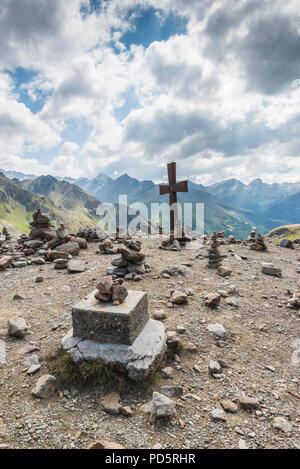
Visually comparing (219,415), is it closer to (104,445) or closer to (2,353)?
(104,445)

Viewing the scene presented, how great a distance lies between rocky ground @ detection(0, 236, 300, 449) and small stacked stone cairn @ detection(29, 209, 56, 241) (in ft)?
26.5

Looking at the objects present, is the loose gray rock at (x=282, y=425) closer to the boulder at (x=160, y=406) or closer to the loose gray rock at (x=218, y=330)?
the boulder at (x=160, y=406)

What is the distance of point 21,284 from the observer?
9.52 meters

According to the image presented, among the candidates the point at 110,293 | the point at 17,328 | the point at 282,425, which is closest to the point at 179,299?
the point at 110,293

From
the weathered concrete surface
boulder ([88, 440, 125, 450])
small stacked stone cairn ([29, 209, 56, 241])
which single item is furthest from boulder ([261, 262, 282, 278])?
small stacked stone cairn ([29, 209, 56, 241])

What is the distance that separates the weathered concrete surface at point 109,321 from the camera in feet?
14.9

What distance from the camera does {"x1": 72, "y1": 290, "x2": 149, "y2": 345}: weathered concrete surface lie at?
4.55m

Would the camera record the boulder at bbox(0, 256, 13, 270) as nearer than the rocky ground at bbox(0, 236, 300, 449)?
No

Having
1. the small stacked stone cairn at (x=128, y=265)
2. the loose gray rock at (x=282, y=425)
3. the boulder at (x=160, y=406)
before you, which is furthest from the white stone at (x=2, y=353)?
the loose gray rock at (x=282, y=425)

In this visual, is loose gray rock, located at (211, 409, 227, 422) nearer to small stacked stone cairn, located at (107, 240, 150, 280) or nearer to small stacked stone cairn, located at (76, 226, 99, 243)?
small stacked stone cairn, located at (107, 240, 150, 280)

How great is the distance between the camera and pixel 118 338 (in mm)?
4598

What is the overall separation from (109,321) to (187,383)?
6.09ft
